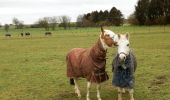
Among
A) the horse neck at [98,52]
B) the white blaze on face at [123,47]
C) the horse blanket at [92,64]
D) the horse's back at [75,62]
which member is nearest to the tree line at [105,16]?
the horse's back at [75,62]

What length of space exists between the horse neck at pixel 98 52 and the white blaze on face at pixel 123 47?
73 centimetres

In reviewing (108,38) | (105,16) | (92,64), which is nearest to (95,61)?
(92,64)

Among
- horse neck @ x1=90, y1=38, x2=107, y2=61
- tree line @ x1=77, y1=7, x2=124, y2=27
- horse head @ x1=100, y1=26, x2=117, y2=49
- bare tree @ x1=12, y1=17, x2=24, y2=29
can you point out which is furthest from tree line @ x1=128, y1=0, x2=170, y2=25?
horse head @ x1=100, y1=26, x2=117, y2=49

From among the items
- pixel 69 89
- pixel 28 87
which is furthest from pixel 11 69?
pixel 69 89

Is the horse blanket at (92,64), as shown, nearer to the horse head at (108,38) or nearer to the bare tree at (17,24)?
the horse head at (108,38)

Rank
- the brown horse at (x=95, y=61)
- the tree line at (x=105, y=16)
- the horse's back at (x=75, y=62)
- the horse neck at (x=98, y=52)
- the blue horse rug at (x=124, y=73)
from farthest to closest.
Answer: the tree line at (x=105, y=16) < the horse's back at (x=75, y=62) < the horse neck at (x=98, y=52) < the brown horse at (x=95, y=61) < the blue horse rug at (x=124, y=73)

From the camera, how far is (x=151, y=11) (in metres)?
88.2

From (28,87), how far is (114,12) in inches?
3688

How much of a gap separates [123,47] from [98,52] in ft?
3.04

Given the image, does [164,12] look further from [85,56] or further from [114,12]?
[85,56]

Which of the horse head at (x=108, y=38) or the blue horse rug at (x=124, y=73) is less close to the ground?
the horse head at (x=108, y=38)

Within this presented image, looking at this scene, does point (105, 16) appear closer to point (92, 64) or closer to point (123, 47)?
point (92, 64)

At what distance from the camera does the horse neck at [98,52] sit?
8.77m

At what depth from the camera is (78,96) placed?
10047 mm
